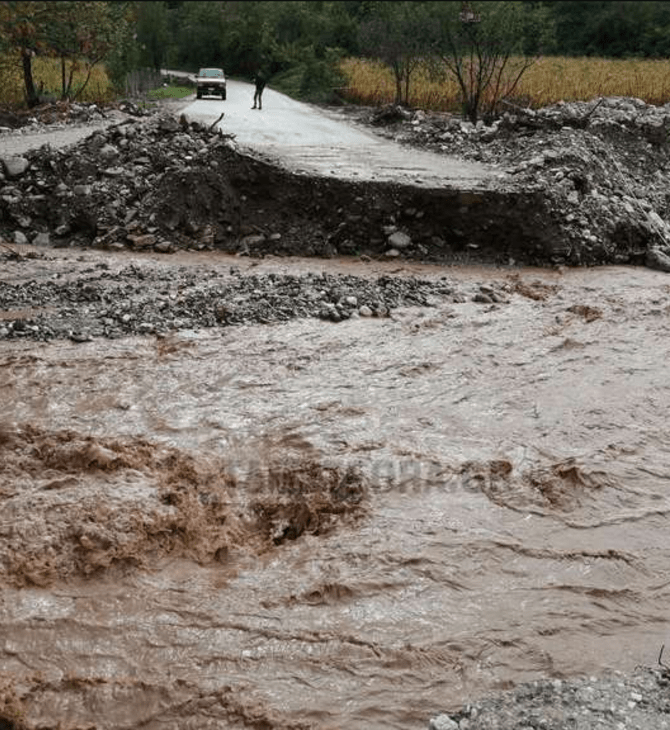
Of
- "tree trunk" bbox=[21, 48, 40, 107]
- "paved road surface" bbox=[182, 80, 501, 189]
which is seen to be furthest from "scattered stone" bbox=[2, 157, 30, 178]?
"tree trunk" bbox=[21, 48, 40, 107]

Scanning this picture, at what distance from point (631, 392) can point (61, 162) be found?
8863 mm

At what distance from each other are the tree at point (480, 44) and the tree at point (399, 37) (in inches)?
31.7

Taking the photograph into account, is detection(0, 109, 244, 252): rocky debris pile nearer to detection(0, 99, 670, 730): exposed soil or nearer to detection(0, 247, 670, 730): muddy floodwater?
detection(0, 99, 670, 730): exposed soil

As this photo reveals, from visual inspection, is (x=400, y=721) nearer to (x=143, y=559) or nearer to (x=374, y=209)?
(x=143, y=559)

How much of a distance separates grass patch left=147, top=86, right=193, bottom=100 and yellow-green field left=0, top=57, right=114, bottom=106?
70.0 inches

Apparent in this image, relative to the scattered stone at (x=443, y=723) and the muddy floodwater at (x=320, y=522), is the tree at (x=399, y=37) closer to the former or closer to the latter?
the muddy floodwater at (x=320, y=522)

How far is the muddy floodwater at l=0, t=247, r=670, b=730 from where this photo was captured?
3.65 metres

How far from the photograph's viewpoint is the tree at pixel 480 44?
19078mm

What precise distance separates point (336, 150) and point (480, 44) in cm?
854

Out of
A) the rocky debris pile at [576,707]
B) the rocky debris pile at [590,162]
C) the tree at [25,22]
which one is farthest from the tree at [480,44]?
the rocky debris pile at [576,707]

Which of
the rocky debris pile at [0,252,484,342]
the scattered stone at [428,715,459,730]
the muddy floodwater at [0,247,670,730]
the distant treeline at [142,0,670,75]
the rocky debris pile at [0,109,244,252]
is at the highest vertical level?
the distant treeline at [142,0,670,75]

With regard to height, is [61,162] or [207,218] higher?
[61,162]

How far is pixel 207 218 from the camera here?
425 inches

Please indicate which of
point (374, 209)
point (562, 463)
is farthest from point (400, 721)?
point (374, 209)
